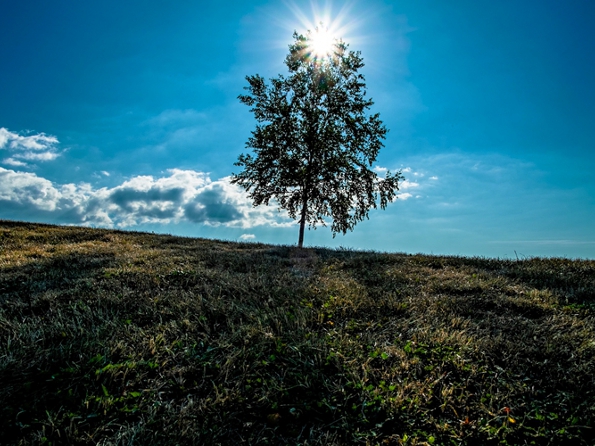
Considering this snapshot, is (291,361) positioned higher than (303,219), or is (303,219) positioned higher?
(303,219)

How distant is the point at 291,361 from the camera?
17.9ft

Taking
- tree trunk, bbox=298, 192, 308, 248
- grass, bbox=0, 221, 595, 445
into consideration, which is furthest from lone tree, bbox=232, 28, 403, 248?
grass, bbox=0, 221, 595, 445

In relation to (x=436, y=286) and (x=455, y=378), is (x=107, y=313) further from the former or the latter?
(x=436, y=286)

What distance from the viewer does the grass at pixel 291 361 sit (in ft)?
14.0

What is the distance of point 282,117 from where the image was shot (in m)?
24.6

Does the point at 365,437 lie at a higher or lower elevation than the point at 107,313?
lower

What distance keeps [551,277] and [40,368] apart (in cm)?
1296

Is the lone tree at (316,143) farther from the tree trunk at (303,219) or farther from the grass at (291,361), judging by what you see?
the grass at (291,361)

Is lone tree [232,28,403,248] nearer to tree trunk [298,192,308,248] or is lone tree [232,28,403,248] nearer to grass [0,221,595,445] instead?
tree trunk [298,192,308,248]

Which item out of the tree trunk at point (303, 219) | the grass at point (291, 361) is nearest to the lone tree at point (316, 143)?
the tree trunk at point (303, 219)

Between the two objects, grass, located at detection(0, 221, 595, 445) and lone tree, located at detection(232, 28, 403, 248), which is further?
lone tree, located at detection(232, 28, 403, 248)

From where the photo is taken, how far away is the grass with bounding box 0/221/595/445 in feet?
14.0

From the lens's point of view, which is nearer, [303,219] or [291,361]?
[291,361]

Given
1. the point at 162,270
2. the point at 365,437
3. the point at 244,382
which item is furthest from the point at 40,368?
the point at 162,270
